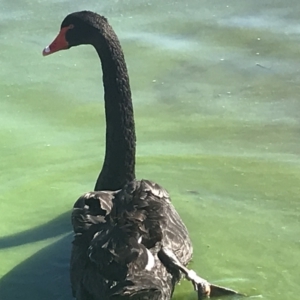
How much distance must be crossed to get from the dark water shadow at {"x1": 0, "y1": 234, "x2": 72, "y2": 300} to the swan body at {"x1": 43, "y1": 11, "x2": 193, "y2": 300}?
0.49 ft

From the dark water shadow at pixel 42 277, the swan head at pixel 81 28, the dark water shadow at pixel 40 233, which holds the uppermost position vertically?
the swan head at pixel 81 28

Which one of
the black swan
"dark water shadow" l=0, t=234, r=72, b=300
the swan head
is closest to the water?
"dark water shadow" l=0, t=234, r=72, b=300

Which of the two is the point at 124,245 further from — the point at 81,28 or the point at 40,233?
the point at 81,28

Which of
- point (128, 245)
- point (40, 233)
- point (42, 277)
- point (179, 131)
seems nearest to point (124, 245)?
point (128, 245)

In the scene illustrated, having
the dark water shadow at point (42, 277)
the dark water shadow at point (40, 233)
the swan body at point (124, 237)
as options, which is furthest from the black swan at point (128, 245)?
the dark water shadow at point (40, 233)

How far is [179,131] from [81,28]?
107cm

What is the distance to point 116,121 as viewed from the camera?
3709 mm

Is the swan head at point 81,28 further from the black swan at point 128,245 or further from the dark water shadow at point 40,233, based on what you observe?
the dark water shadow at point 40,233

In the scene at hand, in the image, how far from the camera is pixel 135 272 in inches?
108

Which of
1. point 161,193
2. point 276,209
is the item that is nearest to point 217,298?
point 161,193

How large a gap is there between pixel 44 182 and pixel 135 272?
149cm

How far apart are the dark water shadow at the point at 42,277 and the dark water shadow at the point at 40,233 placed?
0.33 feet

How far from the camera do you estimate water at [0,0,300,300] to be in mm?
3484

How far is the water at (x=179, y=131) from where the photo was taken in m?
3.48
